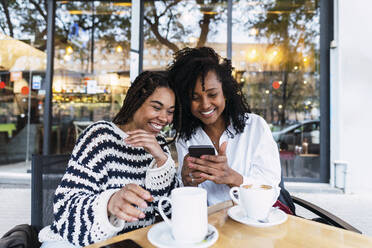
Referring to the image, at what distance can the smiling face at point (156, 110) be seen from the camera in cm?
115

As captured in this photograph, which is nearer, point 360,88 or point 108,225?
point 108,225

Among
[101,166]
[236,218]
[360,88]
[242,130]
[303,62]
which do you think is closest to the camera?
[236,218]

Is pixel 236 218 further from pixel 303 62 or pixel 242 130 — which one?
pixel 303 62

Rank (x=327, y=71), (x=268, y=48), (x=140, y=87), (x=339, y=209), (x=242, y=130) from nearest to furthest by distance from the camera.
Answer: (x=140, y=87), (x=242, y=130), (x=339, y=209), (x=327, y=71), (x=268, y=48)

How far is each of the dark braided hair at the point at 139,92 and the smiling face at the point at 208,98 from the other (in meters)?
0.24

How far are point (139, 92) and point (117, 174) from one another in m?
0.38

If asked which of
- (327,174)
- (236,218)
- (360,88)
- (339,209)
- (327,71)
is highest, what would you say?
(327,71)

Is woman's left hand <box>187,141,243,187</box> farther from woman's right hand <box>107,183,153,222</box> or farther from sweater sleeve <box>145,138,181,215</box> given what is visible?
woman's right hand <box>107,183,153,222</box>

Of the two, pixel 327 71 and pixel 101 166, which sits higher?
pixel 327 71

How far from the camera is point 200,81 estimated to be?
1.38 m

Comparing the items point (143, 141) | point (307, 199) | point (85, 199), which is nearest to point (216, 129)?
point (143, 141)

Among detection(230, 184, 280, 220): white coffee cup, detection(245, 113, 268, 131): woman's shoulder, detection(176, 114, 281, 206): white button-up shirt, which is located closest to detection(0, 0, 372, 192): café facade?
detection(245, 113, 268, 131): woman's shoulder

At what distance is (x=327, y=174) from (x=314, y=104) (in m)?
1.37

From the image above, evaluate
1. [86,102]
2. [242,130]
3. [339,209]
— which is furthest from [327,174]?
[86,102]
